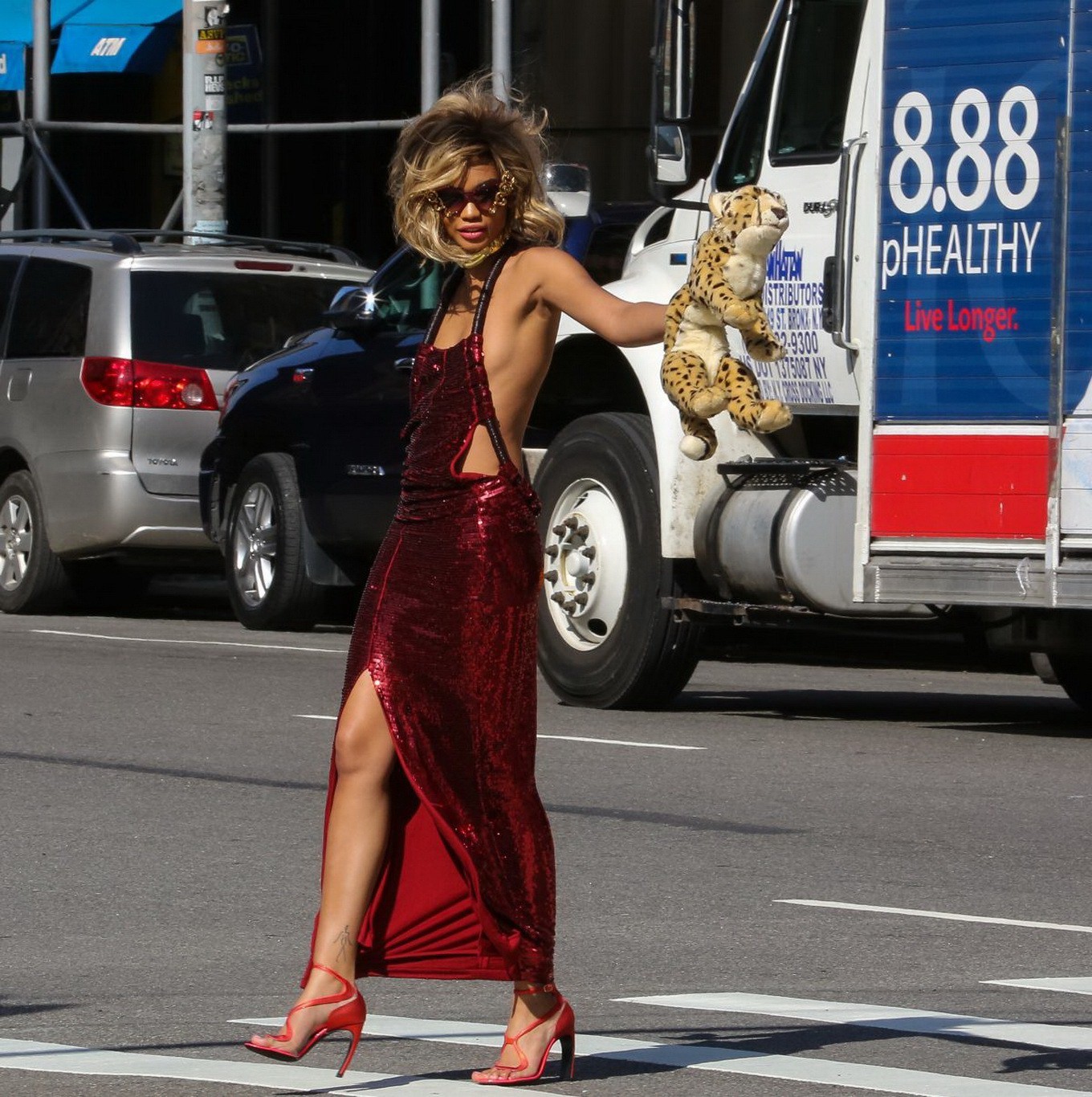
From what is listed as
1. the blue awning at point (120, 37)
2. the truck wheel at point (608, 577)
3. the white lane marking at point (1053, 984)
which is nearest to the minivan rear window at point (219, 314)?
the truck wheel at point (608, 577)

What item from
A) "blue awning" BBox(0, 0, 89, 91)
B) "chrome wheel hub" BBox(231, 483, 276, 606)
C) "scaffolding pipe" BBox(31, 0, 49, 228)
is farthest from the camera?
"blue awning" BBox(0, 0, 89, 91)

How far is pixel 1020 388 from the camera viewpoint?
946 cm

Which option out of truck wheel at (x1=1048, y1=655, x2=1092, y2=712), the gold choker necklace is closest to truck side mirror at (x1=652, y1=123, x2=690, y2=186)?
truck wheel at (x1=1048, y1=655, x2=1092, y2=712)

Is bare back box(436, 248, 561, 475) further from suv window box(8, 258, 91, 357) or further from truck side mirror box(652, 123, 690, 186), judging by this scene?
suv window box(8, 258, 91, 357)

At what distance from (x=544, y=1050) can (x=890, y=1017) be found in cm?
91

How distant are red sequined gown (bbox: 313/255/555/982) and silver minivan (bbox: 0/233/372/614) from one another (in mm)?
10185

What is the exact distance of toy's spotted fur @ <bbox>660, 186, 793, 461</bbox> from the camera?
4.85m

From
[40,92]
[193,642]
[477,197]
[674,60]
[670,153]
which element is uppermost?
[40,92]

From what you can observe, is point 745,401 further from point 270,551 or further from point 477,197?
point 270,551

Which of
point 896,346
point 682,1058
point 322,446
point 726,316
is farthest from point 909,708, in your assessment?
point 726,316

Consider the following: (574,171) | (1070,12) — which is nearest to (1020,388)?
(1070,12)

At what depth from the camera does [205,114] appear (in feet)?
62.1

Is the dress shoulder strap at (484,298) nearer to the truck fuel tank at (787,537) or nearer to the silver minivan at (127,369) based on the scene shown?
the truck fuel tank at (787,537)

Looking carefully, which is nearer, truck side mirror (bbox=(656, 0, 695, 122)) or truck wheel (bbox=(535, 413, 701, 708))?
truck side mirror (bbox=(656, 0, 695, 122))
